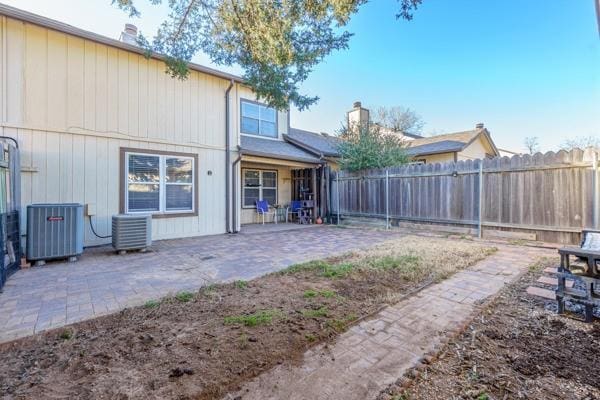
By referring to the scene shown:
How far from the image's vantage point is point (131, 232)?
5.72 metres

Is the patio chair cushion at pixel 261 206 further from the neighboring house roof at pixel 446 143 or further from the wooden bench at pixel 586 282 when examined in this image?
the wooden bench at pixel 586 282

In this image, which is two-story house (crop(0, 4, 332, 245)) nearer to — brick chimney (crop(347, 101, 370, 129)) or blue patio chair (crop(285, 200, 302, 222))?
blue patio chair (crop(285, 200, 302, 222))

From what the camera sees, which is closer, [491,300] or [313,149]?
[491,300]

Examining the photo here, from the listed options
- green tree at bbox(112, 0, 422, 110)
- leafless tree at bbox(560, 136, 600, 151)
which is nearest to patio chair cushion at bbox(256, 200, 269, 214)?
green tree at bbox(112, 0, 422, 110)

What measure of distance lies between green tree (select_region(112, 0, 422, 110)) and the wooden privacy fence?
190 inches

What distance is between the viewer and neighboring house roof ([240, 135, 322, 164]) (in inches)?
349

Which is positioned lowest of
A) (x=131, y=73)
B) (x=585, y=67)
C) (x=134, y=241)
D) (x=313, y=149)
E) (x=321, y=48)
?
(x=134, y=241)

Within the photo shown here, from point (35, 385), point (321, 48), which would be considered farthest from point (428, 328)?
point (321, 48)

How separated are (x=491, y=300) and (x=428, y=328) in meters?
1.20

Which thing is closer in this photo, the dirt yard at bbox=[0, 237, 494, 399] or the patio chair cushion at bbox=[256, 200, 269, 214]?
the dirt yard at bbox=[0, 237, 494, 399]

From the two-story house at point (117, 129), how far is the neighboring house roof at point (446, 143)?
794 cm

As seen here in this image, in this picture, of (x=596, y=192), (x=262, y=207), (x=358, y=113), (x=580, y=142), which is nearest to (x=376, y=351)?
(x=596, y=192)

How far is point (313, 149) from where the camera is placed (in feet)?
35.8

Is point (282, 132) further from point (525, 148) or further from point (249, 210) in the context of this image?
point (525, 148)
